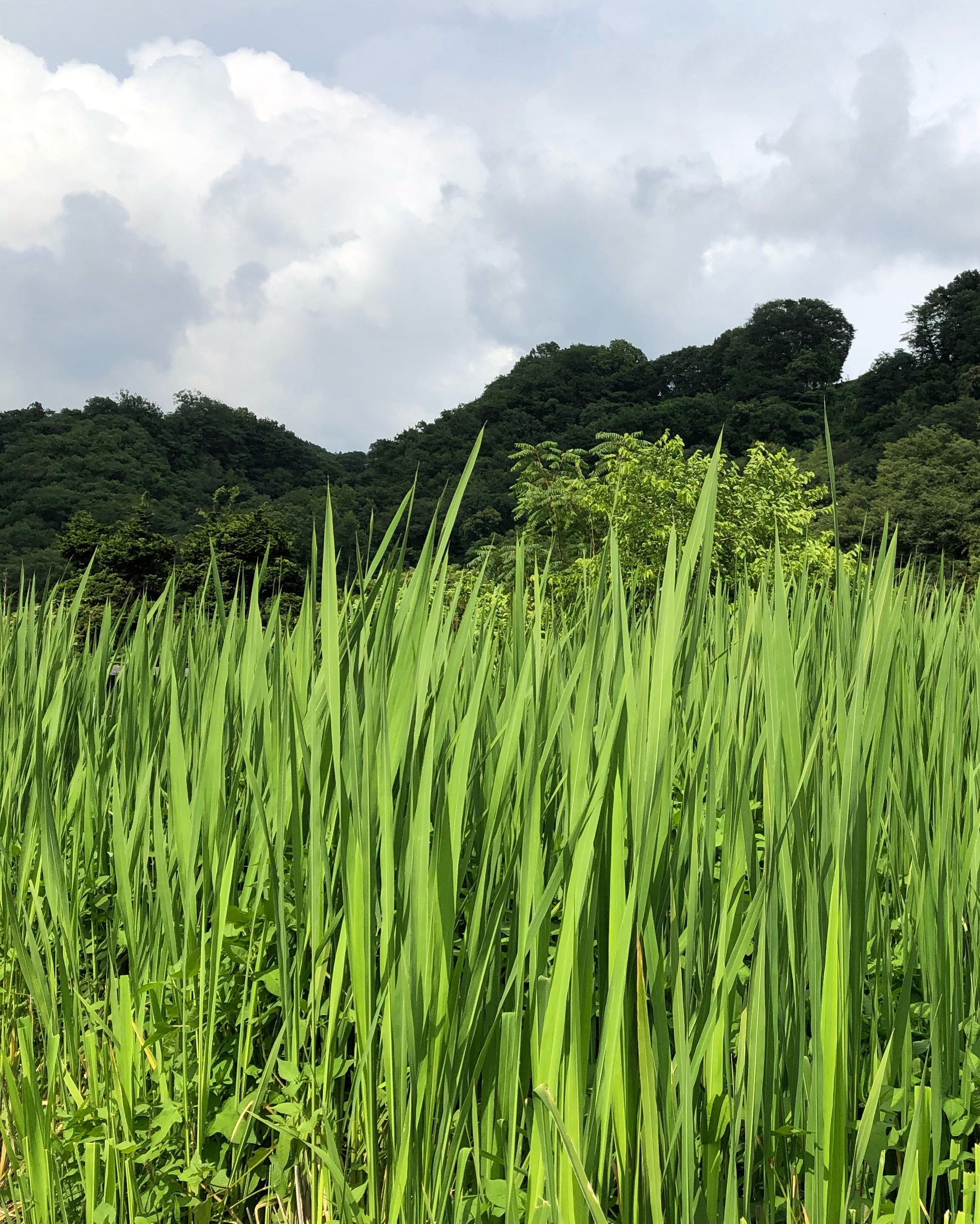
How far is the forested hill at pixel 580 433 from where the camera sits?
2727 cm

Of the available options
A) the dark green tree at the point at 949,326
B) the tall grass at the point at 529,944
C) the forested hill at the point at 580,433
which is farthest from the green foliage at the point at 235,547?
the dark green tree at the point at 949,326

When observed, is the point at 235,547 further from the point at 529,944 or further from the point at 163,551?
the point at 529,944

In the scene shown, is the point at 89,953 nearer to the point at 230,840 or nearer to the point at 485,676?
the point at 230,840

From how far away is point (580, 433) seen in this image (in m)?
45.0

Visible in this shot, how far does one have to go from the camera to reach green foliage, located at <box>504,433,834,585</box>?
12.3 m

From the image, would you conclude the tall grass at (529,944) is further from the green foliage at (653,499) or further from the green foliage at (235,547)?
the green foliage at (235,547)

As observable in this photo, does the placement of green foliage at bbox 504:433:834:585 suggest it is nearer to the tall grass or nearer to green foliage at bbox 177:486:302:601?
green foliage at bbox 177:486:302:601

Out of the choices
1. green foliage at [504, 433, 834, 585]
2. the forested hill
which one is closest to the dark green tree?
the forested hill

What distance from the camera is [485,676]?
3.96 feet

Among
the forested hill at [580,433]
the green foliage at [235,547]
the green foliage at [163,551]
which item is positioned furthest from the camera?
the forested hill at [580,433]

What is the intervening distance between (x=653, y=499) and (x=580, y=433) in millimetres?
32870

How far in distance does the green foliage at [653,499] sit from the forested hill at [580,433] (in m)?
8.62

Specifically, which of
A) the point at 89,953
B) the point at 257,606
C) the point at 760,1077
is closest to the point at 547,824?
the point at 760,1077

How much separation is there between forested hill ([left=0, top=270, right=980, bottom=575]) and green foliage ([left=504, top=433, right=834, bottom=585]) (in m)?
8.62
